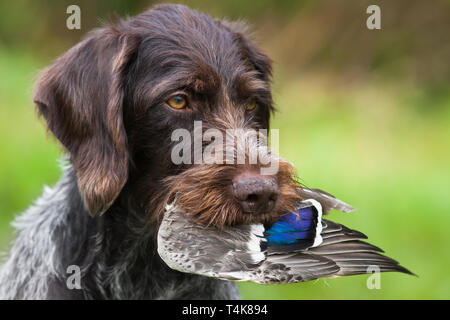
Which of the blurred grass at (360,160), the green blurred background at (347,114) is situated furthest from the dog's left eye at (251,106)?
the blurred grass at (360,160)

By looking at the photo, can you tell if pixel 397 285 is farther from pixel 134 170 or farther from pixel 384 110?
pixel 384 110

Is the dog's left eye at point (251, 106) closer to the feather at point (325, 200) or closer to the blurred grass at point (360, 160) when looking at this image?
the feather at point (325, 200)

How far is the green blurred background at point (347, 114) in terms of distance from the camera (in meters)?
6.02

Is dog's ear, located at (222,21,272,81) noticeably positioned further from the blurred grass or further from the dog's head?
the blurred grass

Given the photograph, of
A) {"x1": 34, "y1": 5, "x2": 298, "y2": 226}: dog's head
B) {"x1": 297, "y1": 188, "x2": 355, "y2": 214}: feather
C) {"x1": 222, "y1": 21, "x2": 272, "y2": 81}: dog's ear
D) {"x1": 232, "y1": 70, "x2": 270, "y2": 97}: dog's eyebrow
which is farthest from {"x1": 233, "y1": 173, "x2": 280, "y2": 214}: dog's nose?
{"x1": 222, "y1": 21, "x2": 272, "y2": 81}: dog's ear

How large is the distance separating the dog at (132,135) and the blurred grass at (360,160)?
1.90ft

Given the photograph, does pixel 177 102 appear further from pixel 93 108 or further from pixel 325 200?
pixel 325 200

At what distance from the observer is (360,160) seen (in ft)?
25.4

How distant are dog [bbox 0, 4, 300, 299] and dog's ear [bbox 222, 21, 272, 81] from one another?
4 centimetres

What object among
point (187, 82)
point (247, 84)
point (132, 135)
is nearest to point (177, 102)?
point (187, 82)

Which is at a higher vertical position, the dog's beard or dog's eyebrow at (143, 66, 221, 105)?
dog's eyebrow at (143, 66, 221, 105)

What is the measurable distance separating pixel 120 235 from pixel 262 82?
1.07m

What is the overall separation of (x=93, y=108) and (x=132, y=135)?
0.74 ft

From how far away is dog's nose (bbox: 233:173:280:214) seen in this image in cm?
302
